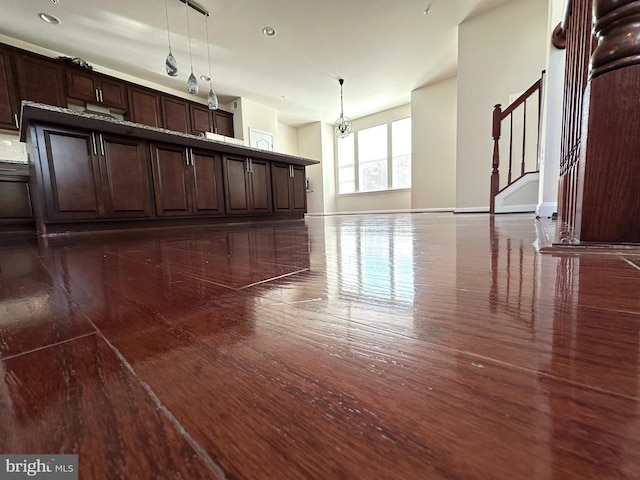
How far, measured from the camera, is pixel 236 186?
125 inches

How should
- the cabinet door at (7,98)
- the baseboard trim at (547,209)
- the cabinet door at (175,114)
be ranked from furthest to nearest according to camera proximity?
the cabinet door at (175,114) → the cabinet door at (7,98) → the baseboard trim at (547,209)

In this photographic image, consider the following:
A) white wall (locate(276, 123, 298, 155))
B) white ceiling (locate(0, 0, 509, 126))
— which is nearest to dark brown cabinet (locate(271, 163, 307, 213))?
white ceiling (locate(0, 0, 509, 126))

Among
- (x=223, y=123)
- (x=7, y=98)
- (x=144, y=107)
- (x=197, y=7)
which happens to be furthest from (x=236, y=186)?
(x=223, y=123)

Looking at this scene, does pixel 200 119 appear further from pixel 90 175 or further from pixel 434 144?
pixel 434 144

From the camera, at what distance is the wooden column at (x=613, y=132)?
0.62 metres

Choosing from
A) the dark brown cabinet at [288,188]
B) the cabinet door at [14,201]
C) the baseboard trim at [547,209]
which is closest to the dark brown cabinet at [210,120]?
the dark brown cabinet at [288,188]

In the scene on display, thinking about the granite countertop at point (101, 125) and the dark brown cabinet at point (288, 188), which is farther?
the dark brown cabinet at point (288, 188)

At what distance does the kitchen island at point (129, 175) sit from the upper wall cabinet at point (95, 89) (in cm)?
190

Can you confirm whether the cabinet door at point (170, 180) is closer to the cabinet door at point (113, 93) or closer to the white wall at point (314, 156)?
the cabinet door at point (113, 93)

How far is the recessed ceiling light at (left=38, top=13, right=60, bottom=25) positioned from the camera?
10.4 ft

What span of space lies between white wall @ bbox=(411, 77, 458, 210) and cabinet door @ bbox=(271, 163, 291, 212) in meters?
3.14

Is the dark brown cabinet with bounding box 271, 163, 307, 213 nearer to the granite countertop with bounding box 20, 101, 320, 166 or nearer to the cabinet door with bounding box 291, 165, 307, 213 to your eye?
the cabinet door with bounding box 291, 165, 307, 213

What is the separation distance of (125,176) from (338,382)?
2.74 meters

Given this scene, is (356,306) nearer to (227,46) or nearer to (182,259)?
(182,259)
